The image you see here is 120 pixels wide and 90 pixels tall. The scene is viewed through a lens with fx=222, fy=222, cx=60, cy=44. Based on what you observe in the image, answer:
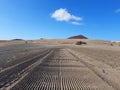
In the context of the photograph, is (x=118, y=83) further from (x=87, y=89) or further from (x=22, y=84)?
(x=22, y=84)

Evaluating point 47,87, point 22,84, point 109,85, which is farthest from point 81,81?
point 22,84

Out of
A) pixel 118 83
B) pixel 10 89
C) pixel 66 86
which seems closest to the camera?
pixel 10 89

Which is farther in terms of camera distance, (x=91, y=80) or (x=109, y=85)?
(x=91, y=80)

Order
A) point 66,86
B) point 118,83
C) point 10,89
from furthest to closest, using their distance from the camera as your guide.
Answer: point 118,83 → point 66,86 → point 10,89

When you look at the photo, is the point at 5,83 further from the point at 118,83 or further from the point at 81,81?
the point at 118,83

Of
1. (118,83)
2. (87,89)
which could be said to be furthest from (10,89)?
(118,83)

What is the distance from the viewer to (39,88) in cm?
856

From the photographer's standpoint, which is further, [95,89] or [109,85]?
[109,85]

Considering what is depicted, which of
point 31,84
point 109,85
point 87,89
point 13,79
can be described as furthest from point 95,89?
point 13,79

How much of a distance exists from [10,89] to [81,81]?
346 centimetres

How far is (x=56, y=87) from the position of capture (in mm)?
8781

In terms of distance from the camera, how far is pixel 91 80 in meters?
10.4

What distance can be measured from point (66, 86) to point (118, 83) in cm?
248

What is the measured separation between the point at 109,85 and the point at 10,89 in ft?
13.5
